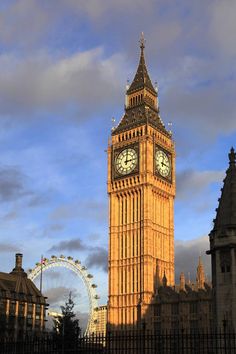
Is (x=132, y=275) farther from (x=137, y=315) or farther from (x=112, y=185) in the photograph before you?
(x=112, y=185)

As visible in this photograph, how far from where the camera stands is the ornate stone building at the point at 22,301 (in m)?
112

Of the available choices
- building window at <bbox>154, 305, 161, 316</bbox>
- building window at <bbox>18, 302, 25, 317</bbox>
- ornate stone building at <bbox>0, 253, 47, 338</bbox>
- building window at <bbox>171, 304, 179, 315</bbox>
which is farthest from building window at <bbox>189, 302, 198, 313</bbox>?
building window at <bbox>18, 302, 25, 317</bbox>

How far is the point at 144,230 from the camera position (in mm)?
108062

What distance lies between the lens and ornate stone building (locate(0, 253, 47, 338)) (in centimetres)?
11194

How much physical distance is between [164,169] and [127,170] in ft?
24.6

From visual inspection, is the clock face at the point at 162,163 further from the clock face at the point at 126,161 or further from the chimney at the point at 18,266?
the chimney at the point at 18,266

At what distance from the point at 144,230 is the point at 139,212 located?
171 inches

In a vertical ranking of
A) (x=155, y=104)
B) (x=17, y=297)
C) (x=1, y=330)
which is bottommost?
(x=1, y=330)

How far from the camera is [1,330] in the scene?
6444 cm

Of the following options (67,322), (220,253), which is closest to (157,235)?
(67,322)

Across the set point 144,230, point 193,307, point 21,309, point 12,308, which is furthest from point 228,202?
point 21,309

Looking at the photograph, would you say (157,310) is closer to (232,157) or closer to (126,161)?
(126,161)

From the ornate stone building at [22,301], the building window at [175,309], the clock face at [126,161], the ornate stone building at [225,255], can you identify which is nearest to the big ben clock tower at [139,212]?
the clock face at [126,161]

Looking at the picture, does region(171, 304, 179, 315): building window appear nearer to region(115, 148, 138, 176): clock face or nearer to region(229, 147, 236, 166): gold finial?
region(115, 148, 138, 176): clock face
